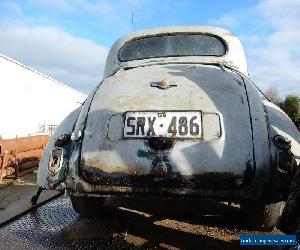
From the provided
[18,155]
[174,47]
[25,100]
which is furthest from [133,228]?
[25,100]

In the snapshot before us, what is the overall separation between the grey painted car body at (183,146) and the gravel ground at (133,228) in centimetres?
40

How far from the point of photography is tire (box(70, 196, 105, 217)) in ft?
13.9

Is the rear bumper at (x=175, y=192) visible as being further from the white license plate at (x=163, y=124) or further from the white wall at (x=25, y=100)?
the white wall at (x=25, y=100)

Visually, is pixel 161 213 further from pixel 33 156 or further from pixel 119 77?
pixel 33 156

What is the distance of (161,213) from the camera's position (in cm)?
479

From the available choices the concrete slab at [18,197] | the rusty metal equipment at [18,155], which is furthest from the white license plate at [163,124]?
the rusty metal equipment at [18,155]

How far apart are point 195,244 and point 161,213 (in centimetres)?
112

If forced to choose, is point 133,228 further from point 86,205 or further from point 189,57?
point 189,57

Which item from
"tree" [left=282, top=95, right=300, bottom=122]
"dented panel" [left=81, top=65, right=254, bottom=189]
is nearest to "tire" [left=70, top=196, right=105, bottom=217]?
"dented panel" [left=81, top=65, right=254, bottom=189]

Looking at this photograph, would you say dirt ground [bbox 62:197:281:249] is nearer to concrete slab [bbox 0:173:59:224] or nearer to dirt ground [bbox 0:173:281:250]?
dirt ground [bbox 0:173:281:250]

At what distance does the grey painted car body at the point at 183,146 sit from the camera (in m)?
3.26

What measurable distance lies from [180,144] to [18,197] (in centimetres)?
364

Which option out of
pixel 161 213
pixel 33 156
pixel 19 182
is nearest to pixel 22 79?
pixel 33 156

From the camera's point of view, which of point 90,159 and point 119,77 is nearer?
point 90,159
